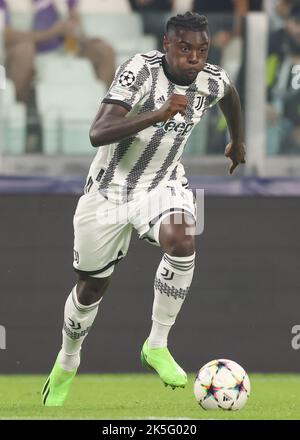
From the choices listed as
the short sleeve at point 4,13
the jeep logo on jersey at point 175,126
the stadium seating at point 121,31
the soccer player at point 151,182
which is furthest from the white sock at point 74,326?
the short sleeve at point 4,13

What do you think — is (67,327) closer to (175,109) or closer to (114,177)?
(114,177)

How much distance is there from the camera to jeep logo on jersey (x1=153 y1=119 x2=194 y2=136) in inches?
311

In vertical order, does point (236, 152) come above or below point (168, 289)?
above

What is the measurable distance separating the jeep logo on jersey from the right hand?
0.54 meters

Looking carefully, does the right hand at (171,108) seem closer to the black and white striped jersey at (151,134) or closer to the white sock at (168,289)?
the black and white striped jersey at (151,134)

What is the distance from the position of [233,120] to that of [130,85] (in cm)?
101

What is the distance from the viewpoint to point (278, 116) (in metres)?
11.1

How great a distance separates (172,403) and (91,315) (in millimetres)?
760

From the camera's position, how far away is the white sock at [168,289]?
7574mm

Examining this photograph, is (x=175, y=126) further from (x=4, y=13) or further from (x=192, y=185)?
(x=4, y=13)

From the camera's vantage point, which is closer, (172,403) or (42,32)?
(172,403)

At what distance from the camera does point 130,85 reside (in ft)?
25.2

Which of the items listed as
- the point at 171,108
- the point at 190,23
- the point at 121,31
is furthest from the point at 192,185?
the point at 171,108
